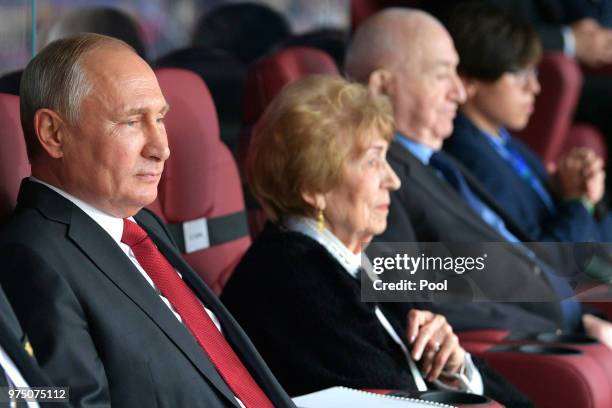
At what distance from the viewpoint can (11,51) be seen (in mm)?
2539

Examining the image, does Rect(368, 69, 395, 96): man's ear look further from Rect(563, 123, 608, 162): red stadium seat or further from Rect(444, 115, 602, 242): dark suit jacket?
Rect(563, 123, 608, 162): red stadium seat

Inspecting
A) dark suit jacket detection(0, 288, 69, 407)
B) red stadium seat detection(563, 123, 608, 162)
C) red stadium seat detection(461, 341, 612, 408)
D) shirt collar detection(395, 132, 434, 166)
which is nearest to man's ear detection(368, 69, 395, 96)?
shirt collar detection(395, 132, 434, 166)

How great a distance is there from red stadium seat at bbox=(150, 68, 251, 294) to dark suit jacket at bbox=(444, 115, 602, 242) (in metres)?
1.09

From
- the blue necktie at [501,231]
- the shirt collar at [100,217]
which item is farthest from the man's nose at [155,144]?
the blue necktie at [501,231]

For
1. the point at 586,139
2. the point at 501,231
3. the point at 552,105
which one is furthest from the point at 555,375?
the point at 586,139

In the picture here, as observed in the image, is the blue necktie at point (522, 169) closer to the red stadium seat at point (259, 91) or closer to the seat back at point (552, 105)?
the seat back at point (552, 105)

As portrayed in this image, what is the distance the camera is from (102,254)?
180cm

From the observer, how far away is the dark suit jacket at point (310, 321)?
7.59 feet

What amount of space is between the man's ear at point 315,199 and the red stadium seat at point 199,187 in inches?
13.0

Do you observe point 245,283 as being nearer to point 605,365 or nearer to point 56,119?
point 56,119

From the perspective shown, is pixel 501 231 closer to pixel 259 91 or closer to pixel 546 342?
pixel 546 342

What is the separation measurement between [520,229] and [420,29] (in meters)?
0.65

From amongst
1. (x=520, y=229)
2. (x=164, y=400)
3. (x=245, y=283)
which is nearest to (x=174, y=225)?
(x=245, y=283)

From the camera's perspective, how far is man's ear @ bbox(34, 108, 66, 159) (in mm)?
1831
